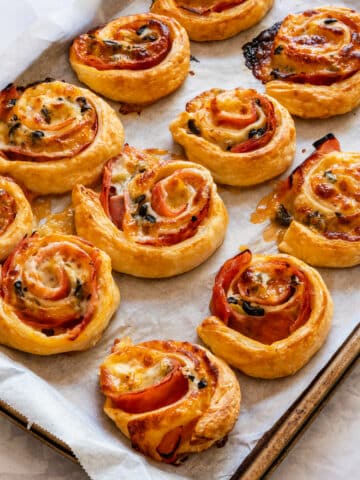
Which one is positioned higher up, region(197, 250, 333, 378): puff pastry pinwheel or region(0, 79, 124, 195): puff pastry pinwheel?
region(0, 79, 124, 195): puff pastry pinwheel

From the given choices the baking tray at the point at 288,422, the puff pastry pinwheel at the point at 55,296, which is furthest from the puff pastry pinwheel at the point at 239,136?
the baking tray at the point at 288,422

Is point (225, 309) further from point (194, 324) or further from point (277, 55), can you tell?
point (277, 55)

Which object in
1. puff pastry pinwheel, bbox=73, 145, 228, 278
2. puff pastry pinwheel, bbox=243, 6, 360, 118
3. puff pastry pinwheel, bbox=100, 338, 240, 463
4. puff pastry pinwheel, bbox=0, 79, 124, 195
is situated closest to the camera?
puff pastry pinwheel, bbox=100, 338, 240, 463

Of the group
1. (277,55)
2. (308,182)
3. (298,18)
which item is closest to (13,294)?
(308,182)

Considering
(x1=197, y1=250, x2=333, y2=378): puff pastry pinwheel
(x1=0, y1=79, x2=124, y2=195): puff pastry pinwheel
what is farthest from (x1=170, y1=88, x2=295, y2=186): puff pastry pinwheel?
(x1=197, y1=250, x2=333, y2=378): puff pastry pinwheel

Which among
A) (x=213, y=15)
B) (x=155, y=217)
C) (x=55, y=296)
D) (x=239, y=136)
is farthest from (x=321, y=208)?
(x=213, y=15)

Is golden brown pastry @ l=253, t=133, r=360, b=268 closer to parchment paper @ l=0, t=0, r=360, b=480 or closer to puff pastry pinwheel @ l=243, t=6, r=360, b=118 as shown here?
parchment paper @ l=0, t=0, r=360, b=480

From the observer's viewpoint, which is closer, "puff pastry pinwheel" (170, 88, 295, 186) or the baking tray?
the baking tray
